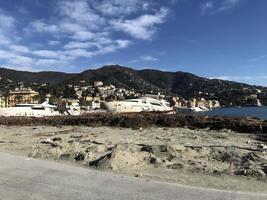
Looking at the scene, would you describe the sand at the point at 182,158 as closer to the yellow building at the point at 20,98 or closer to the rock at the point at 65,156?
the rock at the point at 65,156

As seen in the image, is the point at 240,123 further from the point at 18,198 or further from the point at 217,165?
the point at 18,198

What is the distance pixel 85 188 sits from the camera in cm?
983

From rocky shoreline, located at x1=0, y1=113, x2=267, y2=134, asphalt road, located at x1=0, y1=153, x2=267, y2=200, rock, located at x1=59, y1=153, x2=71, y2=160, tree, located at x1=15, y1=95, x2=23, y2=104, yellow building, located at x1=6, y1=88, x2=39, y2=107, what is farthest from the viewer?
tree, located at x1=15, y1=95, x2=23, y2=104

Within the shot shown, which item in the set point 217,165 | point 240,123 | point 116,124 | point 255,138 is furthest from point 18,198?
point 116,124

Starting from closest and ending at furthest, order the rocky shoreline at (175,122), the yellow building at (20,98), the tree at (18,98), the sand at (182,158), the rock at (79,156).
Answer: the sand at (182,158)
the rock at (79,156)
the rocky shoreline at (175,122)
the yellow building at (20,98)
the tree at (18,98)

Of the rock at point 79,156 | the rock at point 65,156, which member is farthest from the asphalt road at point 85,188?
the rock at point 65,156

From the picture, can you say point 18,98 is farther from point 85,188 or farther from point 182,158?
point 85,188

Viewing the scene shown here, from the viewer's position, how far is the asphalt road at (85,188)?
29.6ft

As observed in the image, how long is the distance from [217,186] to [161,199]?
1.83 meters

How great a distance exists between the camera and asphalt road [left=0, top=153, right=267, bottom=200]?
9.02m

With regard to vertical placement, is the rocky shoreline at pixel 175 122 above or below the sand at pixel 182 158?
above

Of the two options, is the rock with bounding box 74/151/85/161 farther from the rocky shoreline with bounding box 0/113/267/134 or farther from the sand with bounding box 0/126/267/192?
the rocky shoreline with bounding box 0/113/267/134

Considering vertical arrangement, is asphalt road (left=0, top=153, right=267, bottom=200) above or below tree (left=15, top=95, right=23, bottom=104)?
below

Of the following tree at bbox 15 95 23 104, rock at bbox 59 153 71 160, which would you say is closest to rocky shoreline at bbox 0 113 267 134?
rock at bbox 59 153 71 160
